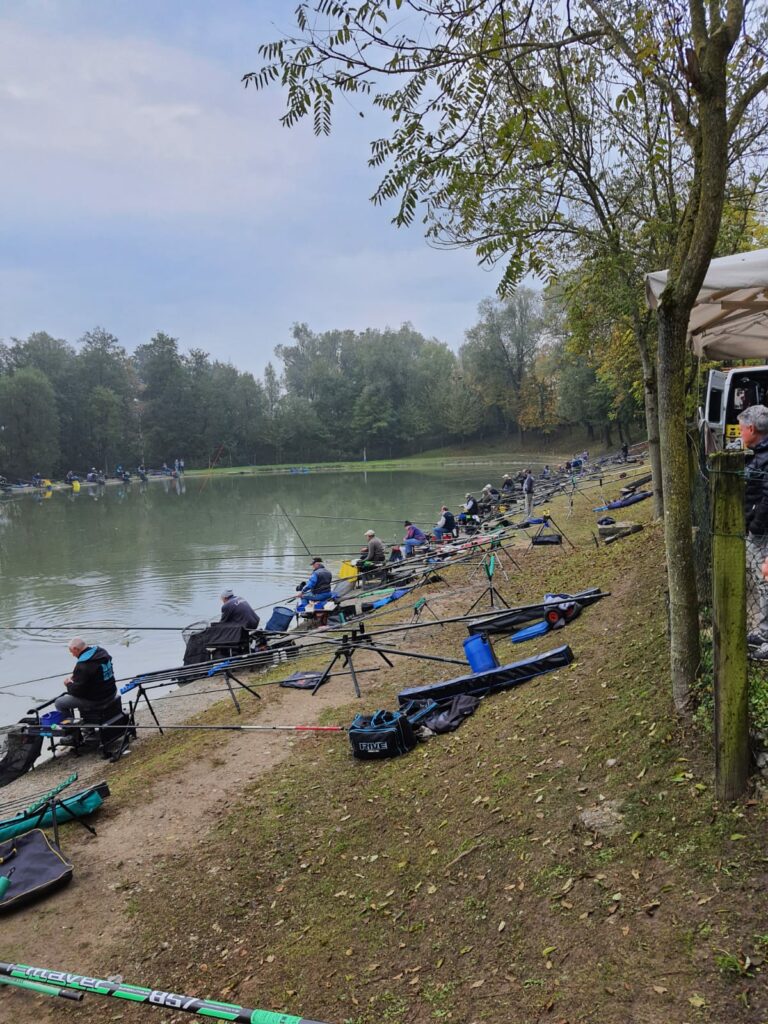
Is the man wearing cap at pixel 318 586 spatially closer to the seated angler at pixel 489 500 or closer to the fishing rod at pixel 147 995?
the fishing rod at pixel 147 995

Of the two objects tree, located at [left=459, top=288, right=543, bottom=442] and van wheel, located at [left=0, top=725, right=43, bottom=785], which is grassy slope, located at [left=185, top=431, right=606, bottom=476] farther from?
van wheel, located at [left=0, top=725, right=43, bottom=785]

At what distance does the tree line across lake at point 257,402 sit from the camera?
241 ft

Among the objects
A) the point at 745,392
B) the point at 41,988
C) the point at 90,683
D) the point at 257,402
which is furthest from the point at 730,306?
the point at 257,402

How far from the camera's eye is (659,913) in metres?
2.84

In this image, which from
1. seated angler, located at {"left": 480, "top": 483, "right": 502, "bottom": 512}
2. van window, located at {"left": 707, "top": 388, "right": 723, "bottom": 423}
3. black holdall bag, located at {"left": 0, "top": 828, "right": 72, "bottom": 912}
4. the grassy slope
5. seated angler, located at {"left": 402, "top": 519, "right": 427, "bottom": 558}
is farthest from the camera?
the grassy slope

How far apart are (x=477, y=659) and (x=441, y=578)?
6776mm

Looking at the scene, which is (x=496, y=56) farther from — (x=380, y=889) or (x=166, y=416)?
(x=166, y=416)

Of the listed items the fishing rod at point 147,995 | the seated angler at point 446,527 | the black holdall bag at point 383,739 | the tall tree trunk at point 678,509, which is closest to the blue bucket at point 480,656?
the black holdall bag at point 383,739

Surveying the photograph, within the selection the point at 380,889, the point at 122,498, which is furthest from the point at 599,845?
the point at 122,498

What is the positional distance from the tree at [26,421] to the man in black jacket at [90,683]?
72.8 metres

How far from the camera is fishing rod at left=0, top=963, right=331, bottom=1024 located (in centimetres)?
294

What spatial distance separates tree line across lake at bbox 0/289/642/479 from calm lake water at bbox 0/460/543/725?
90.6 feet

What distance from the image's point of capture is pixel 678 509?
379 cm

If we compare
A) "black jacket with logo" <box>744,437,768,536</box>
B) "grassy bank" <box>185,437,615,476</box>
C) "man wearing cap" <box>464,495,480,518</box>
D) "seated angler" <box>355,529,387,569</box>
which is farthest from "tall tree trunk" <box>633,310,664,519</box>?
"grassy bank" <box>185,437,615,476</box>
